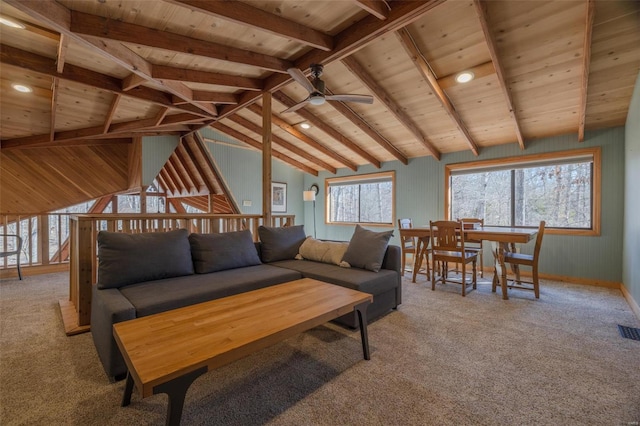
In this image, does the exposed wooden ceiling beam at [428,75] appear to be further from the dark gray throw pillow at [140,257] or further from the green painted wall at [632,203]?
the dark gray throw pillow at [140,257]

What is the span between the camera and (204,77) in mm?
3309

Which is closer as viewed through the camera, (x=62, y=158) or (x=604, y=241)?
(x=604, y=241)

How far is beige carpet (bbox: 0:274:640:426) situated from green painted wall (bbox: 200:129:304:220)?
434 cm

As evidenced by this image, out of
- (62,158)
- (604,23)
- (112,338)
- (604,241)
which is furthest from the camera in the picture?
(62,158)

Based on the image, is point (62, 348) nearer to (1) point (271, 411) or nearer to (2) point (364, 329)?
(1) point (271, 411)

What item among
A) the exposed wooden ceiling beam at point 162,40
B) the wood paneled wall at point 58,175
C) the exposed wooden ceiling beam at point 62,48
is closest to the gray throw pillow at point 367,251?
the exposed wooden ceiling beam at point 162,40

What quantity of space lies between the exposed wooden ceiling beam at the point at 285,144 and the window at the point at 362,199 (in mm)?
512

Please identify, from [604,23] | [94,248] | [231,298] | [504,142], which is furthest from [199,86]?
[504,142]

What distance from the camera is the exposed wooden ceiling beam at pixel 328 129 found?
15.0ft

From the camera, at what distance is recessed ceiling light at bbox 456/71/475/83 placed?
10.6 ft

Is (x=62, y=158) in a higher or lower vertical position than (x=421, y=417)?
higher

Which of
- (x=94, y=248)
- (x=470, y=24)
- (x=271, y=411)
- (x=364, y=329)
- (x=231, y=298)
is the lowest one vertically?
(x=271, y=411)

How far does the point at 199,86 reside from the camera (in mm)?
3727

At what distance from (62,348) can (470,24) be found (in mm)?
4456
